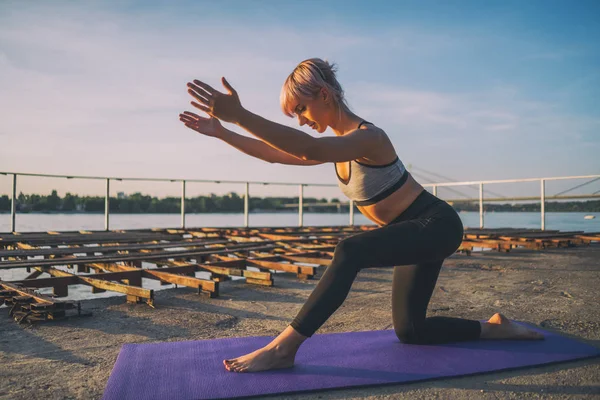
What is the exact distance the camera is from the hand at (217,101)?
1377 millimetres

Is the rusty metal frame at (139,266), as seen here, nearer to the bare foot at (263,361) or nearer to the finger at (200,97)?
the bare foot at (263,361)

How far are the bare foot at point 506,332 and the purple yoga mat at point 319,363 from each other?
0.15 feet

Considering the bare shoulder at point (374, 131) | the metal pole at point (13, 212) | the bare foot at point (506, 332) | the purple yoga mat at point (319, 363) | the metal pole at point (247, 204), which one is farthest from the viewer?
the metal pole at point (247, 204)

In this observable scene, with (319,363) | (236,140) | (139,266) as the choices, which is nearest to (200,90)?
(236,140)

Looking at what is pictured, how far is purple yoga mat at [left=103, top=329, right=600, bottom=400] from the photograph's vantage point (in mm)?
1483

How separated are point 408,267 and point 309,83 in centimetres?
92

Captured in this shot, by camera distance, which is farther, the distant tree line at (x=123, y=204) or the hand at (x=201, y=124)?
the distant tree line at (x=123, y=204)

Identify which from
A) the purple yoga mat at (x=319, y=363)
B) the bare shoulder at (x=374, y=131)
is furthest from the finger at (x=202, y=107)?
the purple yoga mat at (x=319, y=363)

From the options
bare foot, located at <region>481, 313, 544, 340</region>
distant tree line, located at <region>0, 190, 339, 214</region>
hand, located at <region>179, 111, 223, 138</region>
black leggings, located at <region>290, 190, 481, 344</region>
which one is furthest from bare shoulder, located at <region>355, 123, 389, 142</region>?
distant tree line, located at <region>0, 190, 339, 214</region>

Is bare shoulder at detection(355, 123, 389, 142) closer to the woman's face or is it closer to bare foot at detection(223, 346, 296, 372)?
the woman's face

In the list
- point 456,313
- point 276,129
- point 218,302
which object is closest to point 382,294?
point 456,313

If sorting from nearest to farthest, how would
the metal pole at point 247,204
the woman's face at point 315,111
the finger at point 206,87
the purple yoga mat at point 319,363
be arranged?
1. the finger at point 206,87
2. the purple yoga mat at point 319,363
3. the woman's face at point 315,111
4. the metal pole at point 247,204

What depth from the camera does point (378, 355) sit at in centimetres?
184

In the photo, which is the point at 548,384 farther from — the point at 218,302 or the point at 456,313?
the point at 218,302
